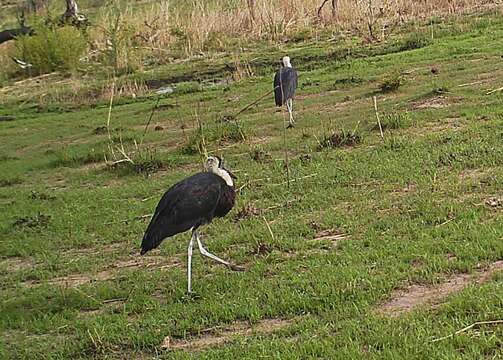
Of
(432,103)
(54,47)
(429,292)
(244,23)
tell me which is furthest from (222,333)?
(244,23)

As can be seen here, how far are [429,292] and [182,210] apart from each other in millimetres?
1795

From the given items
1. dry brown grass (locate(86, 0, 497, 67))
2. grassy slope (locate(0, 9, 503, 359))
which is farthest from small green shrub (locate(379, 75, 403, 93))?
dry brown grass (locate(86, 0, 497, 67))

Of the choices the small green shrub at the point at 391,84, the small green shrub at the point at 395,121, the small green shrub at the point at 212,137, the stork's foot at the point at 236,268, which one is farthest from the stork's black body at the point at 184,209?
the small green shrub at the point at 391,84

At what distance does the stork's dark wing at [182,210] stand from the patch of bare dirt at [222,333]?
990 millimetres

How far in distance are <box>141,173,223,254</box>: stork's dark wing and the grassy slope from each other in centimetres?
40

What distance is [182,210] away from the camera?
5.62m

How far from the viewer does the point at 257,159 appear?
9.48 meters

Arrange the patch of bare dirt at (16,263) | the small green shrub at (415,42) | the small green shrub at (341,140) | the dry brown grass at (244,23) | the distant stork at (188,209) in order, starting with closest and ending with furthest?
the distant stork at (188,209) → the patch of bare dirt at (16,263) → the small green shrub at (341,140) → the small green shrub at (415,42) → the dry brown grass at (244,23)

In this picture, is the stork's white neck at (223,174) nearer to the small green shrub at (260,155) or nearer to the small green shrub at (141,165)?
the small green shrub at (260,155)

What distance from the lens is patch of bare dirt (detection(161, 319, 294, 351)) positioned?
15.4 feet

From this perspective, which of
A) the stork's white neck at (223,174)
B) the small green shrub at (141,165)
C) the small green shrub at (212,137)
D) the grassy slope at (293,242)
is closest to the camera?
the grassy slope at (293,242)

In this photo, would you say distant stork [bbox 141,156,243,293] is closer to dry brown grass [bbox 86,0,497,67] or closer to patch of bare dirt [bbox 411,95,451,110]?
patch of bare dirt [bbox 411,95,451,110]

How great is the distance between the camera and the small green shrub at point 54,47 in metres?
19.7

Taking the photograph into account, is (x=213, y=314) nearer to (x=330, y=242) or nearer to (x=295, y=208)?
(x=330, y=242)
